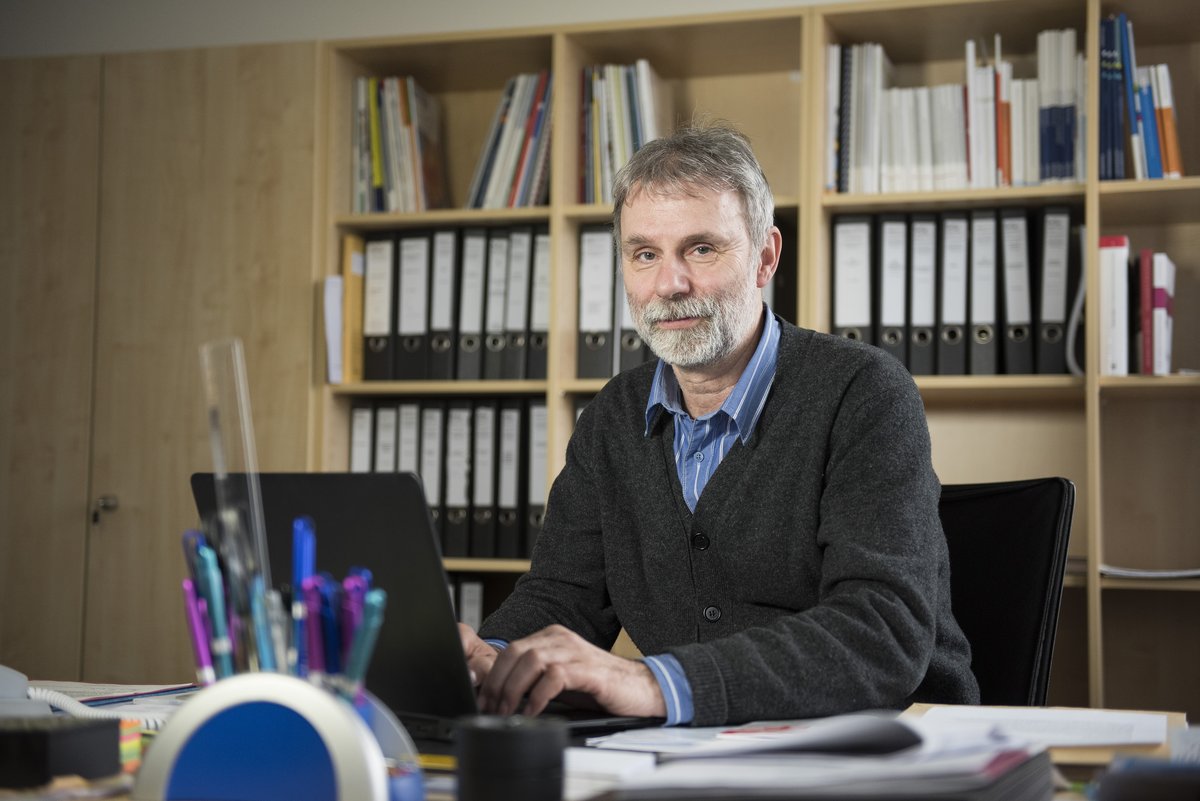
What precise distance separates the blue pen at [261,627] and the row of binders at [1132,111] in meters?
2.29

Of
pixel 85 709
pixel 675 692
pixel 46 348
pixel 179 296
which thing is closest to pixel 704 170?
pixel 675 692

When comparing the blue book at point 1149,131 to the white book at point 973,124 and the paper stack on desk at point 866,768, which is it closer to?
the white book at point 973,124

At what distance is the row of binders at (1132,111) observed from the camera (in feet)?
8.64

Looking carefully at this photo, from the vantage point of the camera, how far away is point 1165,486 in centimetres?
283

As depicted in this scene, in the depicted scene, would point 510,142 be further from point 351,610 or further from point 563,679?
point 351,610

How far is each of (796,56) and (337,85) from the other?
3.55ft

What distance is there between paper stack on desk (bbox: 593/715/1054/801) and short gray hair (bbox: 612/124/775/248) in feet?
3.28

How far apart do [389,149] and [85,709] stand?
6.97 feet

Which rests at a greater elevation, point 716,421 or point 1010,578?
point 716,421

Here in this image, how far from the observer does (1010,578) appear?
5.41 ft

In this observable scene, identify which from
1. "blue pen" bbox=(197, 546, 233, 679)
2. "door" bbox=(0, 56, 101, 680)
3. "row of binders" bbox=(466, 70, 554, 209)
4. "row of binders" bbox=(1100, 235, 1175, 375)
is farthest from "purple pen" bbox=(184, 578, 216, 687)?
"door" bbox=(0, 56, 101, 680)

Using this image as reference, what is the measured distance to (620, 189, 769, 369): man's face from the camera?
1724 millimetres

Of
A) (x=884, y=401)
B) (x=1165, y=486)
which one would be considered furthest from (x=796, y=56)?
(x=884, y=401)

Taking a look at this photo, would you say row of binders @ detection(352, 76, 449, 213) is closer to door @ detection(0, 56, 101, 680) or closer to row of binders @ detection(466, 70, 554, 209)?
row of binders @ detection(466, 70, 554, 209)
